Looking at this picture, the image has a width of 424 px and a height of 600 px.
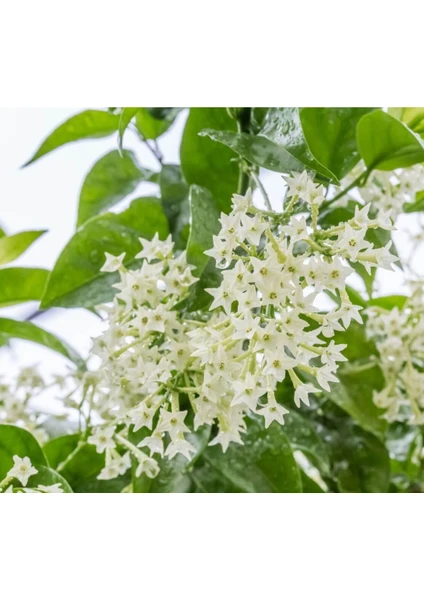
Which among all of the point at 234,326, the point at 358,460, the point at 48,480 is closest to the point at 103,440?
the point at 48,480

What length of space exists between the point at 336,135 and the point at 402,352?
0.21 meters

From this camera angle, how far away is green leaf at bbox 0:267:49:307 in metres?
0.65

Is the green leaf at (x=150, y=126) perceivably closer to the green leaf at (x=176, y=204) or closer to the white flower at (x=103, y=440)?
the green leaf at (x=176, y=204)

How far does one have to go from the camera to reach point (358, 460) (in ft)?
2.20

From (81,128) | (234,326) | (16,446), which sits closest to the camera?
(234,326)

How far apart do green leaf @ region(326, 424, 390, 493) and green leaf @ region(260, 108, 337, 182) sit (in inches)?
13.0

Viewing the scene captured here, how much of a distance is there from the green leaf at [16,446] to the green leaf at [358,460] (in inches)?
12.1

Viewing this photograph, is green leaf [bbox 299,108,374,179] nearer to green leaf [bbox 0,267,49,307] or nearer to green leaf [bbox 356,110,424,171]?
green leaf [bbox 356,110,424,171]

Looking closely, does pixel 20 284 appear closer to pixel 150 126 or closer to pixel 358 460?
pixel 150 126

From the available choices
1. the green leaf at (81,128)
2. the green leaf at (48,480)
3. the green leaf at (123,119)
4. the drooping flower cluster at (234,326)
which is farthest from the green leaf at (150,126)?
the green leaf at (48,480)

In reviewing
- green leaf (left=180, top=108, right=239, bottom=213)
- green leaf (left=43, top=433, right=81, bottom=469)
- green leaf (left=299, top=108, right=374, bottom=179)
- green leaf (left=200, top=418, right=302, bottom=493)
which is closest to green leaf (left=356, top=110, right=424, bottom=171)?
green leaf (left=299, top=108, right=374, bottom=179)
